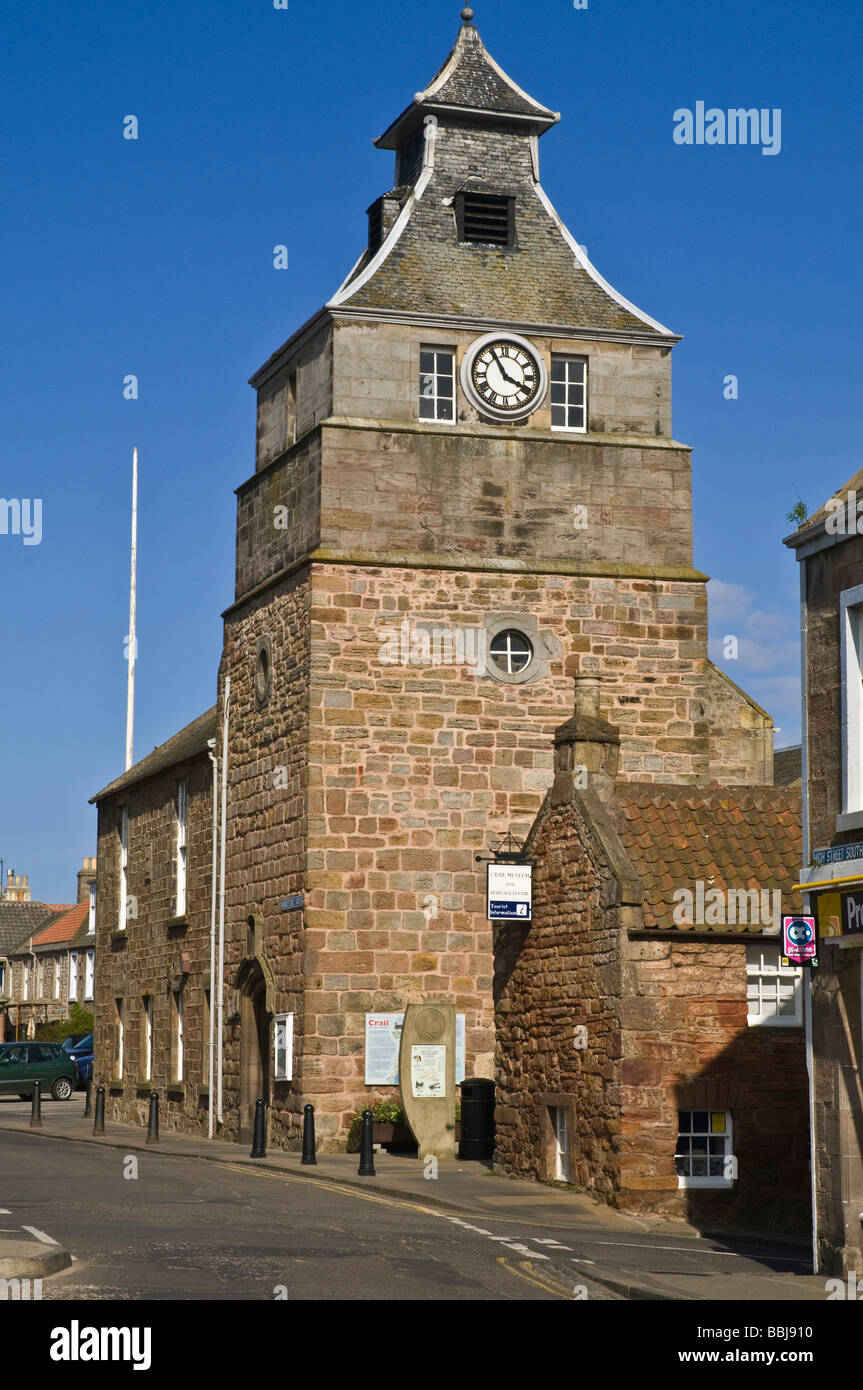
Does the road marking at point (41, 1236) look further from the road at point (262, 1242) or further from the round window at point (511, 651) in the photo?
the round window at point (511, 651)

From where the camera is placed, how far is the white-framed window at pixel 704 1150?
2125 cm

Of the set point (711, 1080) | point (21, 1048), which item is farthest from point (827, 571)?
point (21, 1048)

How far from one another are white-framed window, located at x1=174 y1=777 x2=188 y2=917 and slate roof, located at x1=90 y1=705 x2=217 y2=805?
1.82 feet

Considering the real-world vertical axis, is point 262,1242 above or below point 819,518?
below

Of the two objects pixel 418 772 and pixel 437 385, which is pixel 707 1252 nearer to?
pixel 418 772

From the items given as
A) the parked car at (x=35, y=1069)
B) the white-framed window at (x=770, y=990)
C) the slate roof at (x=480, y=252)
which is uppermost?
the slate roof at (x=480, y=252)

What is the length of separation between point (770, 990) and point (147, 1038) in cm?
1962

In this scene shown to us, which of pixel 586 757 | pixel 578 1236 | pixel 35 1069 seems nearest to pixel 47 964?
pixel 35 1069

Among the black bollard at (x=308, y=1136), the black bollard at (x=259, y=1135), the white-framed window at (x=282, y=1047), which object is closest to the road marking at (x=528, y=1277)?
the black bollard at (x=308, y=1136)

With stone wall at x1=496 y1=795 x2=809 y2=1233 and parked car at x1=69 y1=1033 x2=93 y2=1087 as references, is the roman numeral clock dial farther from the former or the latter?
parked car at x1=69 y1=1033 x2=93 y2=1087

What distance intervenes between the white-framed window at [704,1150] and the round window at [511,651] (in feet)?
32.4

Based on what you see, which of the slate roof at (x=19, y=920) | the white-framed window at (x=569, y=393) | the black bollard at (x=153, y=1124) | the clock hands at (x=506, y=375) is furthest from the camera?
the slate roof at (x=19, y=920)

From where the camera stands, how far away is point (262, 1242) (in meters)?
15.9
